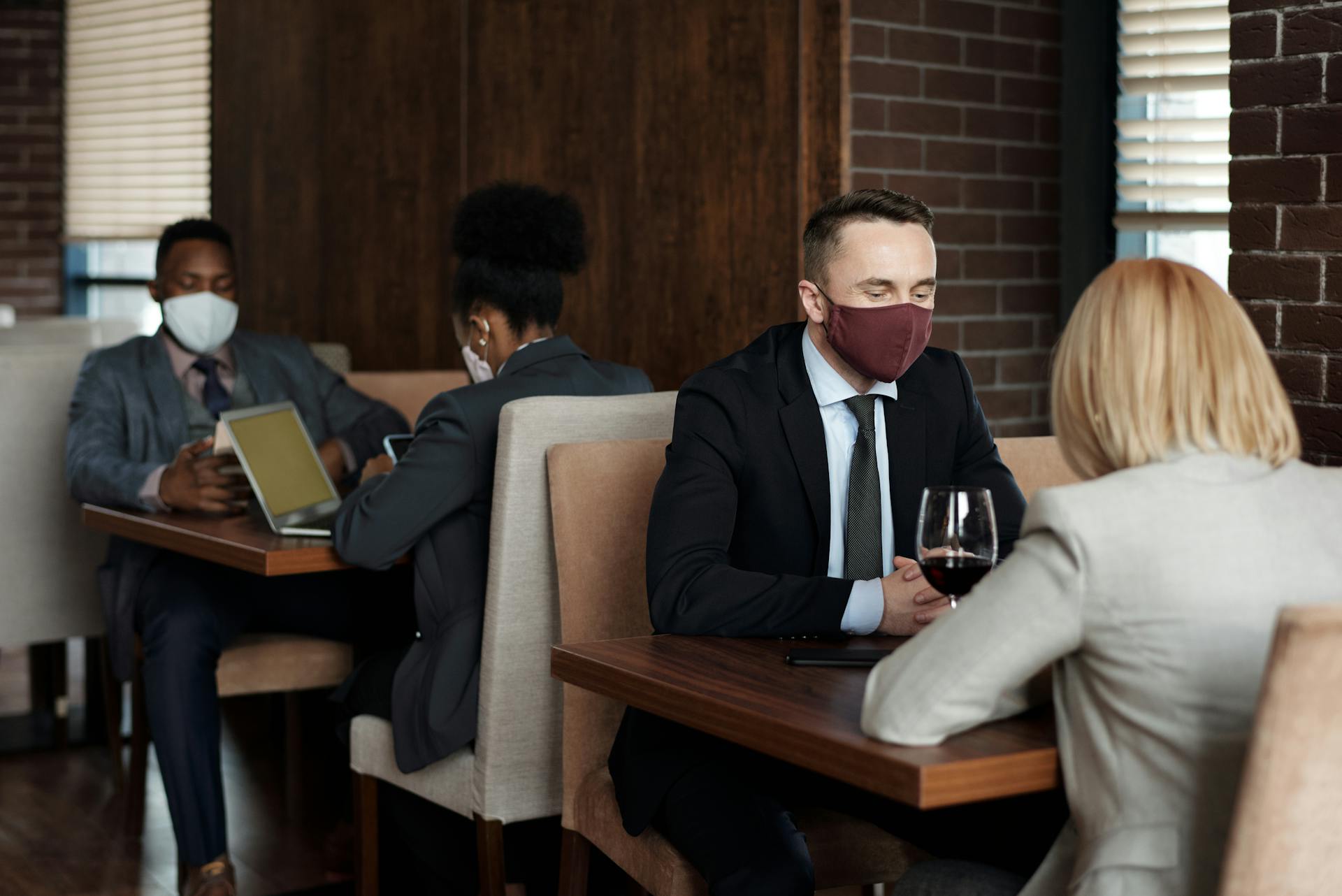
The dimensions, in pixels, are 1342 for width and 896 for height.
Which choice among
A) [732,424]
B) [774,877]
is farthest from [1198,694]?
[732,424]

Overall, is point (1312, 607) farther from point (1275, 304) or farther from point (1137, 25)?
point (1137, 25)

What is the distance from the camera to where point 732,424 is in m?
1.94

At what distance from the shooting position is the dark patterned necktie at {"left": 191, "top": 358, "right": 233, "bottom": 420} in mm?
3264

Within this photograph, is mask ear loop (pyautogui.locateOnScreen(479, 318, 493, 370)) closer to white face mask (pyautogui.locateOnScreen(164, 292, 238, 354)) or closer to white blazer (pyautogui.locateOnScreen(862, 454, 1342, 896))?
white face mask (pyautogui.locateOnScreen(164, 292, 238, 354))

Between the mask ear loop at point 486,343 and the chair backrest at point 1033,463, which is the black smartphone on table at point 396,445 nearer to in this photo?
the mask ear loop at point 486,343

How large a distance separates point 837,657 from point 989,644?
38cm

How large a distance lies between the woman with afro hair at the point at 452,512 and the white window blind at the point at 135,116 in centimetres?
345

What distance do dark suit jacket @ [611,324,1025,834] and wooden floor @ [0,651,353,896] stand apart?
1309mm

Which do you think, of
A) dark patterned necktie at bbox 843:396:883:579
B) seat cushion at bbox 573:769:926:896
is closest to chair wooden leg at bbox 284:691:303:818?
seat cushion at bbox 573:769:926:896

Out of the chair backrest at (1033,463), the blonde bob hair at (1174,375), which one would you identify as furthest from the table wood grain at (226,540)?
the blonde bob hair at (1174,375)

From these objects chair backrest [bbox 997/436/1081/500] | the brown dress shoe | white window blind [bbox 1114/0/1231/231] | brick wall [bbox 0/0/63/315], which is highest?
brick wall [bbox 0/0/63/315]

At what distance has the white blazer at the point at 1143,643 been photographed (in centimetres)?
120

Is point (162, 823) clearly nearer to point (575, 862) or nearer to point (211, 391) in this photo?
point (211, 391)

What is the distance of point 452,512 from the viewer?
2352mm
